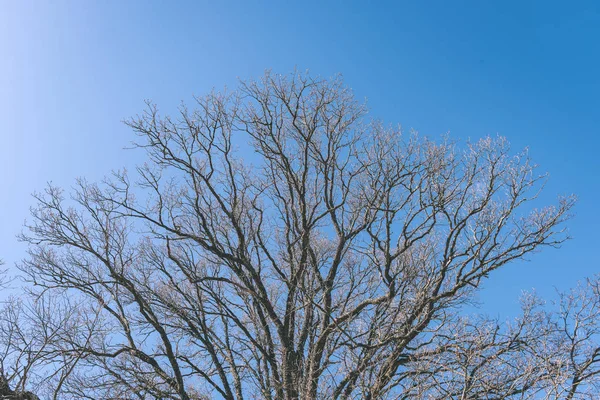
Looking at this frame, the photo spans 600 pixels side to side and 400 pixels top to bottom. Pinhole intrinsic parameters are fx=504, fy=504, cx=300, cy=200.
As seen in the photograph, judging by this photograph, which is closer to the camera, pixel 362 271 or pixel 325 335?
pixel 325 335

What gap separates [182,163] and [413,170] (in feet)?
18.0

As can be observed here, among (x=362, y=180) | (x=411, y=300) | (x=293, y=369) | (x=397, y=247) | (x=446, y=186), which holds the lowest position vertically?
(x=293, y=369)

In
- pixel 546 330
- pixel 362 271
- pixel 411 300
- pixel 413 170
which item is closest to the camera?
pixel 546 330

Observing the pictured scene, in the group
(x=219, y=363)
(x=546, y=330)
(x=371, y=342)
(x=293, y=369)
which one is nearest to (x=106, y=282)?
(x=219, y=363)

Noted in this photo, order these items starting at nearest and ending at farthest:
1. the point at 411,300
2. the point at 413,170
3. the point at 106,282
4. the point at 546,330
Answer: the point at 546,330 → the point at 411,300 → the point at 106,282 → the point at 413,170

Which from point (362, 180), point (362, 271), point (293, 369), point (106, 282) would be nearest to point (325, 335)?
point (293, 369)

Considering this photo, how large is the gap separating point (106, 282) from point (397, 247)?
6590mm

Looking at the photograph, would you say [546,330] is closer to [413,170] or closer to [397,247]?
[397,247]

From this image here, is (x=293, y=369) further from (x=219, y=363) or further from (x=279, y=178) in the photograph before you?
(x=279, y=178)

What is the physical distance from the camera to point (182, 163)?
12094 millimetres

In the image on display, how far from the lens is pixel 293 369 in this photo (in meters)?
10.7

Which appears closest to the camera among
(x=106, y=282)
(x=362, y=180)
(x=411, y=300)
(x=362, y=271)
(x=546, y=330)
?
(x=546, y=330)

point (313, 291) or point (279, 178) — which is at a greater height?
point (279, 178)

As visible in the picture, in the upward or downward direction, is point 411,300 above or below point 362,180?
below
